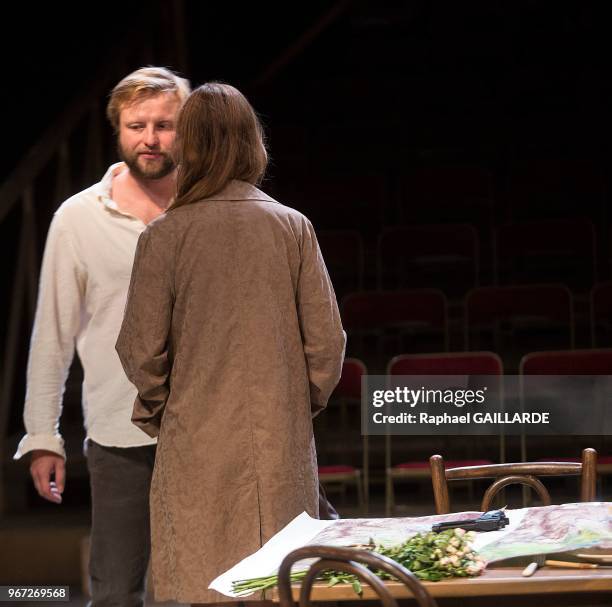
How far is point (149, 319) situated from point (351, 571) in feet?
3.04

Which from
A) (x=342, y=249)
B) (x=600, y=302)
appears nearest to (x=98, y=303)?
(x=600, y=302)

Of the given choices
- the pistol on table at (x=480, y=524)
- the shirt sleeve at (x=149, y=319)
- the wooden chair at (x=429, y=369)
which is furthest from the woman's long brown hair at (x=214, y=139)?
the wooden chair at (x=429, y=369)

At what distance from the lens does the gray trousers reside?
245 cm

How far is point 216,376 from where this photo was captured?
2.19 m

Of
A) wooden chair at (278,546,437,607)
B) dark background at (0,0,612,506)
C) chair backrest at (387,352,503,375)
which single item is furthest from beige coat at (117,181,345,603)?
dark background at (0,0,612,506)

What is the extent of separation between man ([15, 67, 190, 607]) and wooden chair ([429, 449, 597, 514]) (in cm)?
67

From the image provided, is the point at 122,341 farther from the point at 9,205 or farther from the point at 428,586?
the point at 9,205

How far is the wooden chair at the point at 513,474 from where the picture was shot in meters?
2.12

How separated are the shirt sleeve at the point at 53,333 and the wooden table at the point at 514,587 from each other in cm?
115

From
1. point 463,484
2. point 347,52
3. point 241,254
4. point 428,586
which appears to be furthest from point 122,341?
point 347,52

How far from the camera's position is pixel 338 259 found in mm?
5762

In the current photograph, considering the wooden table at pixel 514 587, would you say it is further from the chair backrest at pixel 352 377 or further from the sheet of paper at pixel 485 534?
the chair backrest at pixel 352 377

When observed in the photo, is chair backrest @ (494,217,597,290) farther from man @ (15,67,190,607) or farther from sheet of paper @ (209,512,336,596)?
sheet of paper @ (209,512,336,596)

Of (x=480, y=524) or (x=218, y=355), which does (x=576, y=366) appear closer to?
(x=218, y=355)
